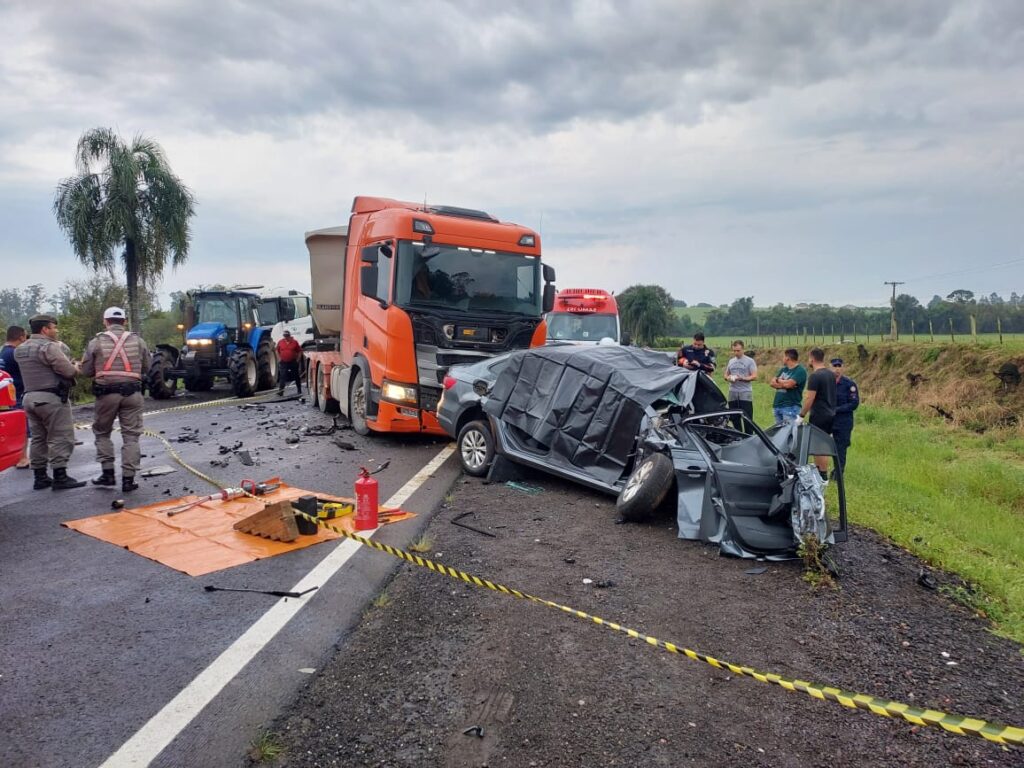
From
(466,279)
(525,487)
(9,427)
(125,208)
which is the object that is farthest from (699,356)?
(125,208)

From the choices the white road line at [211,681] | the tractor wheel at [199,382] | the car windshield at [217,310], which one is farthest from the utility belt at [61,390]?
the car windshield at [217,310]

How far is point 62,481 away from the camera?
7590mm

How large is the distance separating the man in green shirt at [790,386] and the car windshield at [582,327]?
286 inches

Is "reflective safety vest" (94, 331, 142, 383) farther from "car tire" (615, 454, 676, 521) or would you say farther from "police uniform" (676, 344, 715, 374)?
"police uniform" (676, 344, 715, 374)

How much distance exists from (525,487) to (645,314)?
51.4m

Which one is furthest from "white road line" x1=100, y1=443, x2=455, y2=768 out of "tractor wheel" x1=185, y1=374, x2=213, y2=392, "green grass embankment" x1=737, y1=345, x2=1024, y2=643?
"tractor wheel" x1=185, y1=374, x2=213, y2=392

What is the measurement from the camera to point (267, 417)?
13.8 metres

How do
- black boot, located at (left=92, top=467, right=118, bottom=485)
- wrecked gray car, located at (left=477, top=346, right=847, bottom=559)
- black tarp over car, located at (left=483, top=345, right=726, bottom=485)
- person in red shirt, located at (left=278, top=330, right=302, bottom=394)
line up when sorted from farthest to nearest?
person in red shirt, located at (left=278, top=330, right=302, bottom=394), black boot, located at (left=92, top=467, right=118, bottom=485), black tarp over car, located at (left=483, top=345, right=726, bottom=485), wrecked gray car, located at (left=477, top=346, right=847, bottom=559)

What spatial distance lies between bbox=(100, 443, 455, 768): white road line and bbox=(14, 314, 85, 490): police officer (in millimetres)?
4270

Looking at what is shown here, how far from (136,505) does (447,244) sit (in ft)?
18.0

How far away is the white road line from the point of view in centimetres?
284

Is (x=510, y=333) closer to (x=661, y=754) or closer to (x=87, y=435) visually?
(x=87, y=435)

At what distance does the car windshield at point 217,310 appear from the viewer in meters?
18.3

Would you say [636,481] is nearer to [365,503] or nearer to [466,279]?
[365,503]
